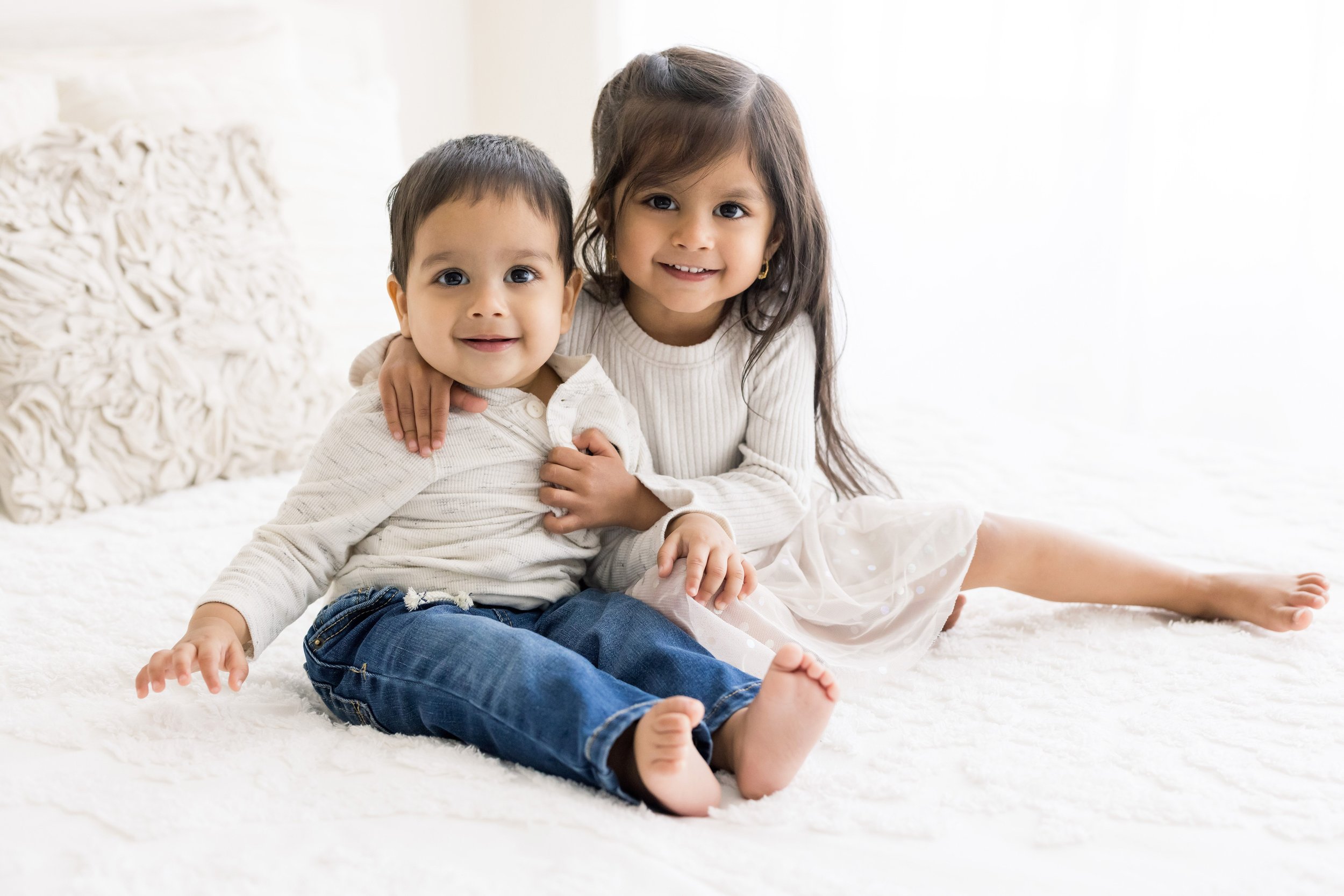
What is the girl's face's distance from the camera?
112cm

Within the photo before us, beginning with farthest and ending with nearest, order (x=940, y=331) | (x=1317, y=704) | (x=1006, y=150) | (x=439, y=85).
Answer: (x=439, y=85) → (x=940, y=331) → (x=1006, y=150) → (x=1317, y=704)

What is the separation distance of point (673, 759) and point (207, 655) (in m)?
0.37

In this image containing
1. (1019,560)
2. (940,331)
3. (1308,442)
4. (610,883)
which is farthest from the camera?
(940,331)

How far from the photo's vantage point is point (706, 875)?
687mm

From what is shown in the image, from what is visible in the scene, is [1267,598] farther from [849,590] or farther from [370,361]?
[370,361]

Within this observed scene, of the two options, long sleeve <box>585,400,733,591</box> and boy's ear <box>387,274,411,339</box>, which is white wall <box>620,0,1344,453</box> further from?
boy's ear <box>387,274,411,339</box>

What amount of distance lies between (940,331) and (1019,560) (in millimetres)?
1382

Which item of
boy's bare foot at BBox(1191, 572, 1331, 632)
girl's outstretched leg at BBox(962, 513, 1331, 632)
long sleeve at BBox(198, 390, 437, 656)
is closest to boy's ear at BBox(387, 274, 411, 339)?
long sleeve at BBox(198, 390, 437, 656)

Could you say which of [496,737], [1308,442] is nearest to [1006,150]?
[1308,442]

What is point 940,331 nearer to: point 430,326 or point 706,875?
point 430,326

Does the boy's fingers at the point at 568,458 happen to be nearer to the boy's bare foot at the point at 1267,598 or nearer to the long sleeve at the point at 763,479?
the long sleeve at the point at 763,479

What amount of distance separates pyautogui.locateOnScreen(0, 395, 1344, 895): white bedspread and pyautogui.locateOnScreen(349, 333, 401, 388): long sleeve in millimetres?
275

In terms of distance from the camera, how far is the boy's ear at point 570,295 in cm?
112

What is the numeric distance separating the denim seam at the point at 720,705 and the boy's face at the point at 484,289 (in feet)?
1.18
